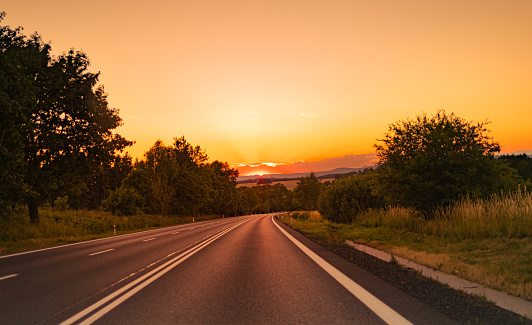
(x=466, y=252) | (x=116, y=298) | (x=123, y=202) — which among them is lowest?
(x=466, y=252)

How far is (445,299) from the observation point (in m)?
5.25

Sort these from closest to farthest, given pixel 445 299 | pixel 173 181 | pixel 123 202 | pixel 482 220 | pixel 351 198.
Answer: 1. pixel 445 299
2. pixel 482 220
3. pixel 351 198
4. pixel 123 202
5. pixel 173 181

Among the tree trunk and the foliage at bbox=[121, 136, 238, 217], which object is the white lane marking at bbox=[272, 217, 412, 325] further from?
the foliage at bbox=[121, 136, 238, 217]

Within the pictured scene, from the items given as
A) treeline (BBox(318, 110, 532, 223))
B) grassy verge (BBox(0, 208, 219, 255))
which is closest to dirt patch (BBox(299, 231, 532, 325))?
treeline (BBox(318, 110, 532, 223))

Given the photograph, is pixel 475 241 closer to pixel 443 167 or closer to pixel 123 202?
pixel 443 167

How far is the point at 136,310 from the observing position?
4.91 metres

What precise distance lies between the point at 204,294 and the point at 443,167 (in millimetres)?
12104

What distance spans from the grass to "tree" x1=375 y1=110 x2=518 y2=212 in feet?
2.53

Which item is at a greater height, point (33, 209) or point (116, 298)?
point (33, 209)

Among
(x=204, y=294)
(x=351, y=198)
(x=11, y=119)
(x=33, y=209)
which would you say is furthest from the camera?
(x=351, y=198)

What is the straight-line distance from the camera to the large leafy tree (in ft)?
69.9

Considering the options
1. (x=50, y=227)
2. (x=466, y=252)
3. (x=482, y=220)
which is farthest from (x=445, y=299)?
(x=50, y=227)

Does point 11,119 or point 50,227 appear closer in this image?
point 11,119

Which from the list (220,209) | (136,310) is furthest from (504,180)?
(220,209)
